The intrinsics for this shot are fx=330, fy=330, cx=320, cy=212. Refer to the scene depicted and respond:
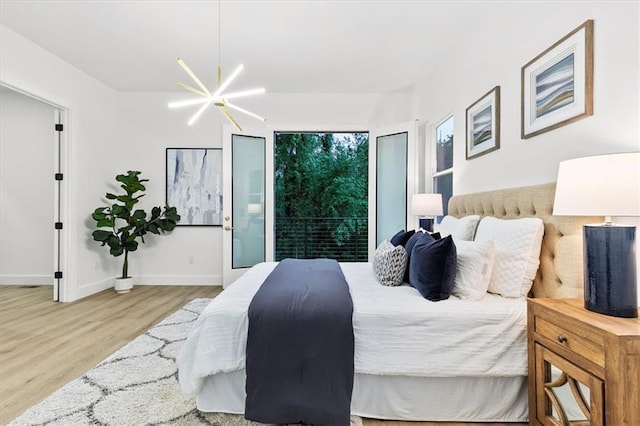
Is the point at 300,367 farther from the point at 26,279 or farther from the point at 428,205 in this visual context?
the point at 26,279

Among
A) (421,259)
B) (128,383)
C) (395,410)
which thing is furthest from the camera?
(128,383)

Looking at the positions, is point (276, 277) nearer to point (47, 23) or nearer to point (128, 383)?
point (128, 383)

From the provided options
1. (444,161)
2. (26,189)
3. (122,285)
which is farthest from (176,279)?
(444,161)

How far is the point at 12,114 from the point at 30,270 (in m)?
2.29

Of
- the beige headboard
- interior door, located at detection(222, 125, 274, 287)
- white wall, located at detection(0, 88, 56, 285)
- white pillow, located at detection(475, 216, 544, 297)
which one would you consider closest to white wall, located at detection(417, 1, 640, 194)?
the beige headboard

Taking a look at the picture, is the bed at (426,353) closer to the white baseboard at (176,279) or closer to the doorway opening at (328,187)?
the white baseboard at (176,279)

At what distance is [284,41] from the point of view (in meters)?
3.26

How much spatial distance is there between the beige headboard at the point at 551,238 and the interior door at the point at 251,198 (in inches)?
118

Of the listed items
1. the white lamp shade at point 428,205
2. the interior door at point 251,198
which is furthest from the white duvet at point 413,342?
the interior door at point 251,198

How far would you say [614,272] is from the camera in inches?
49.6

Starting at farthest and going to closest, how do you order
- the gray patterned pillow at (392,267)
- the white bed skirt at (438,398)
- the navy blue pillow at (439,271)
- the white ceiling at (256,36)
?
1. the white ceiling at (256,36)
2. the gray patterned pillow at (392,267)
3. the navy blue pillow at (439,271)
4. the white bed skirt at (438,398)

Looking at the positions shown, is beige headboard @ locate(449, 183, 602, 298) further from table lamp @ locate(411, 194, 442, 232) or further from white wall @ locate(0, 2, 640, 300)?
table lamp @ locate(411, 194, 442, 232)

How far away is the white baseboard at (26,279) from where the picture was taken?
487 centimetres

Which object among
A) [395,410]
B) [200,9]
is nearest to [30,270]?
[200,9]
